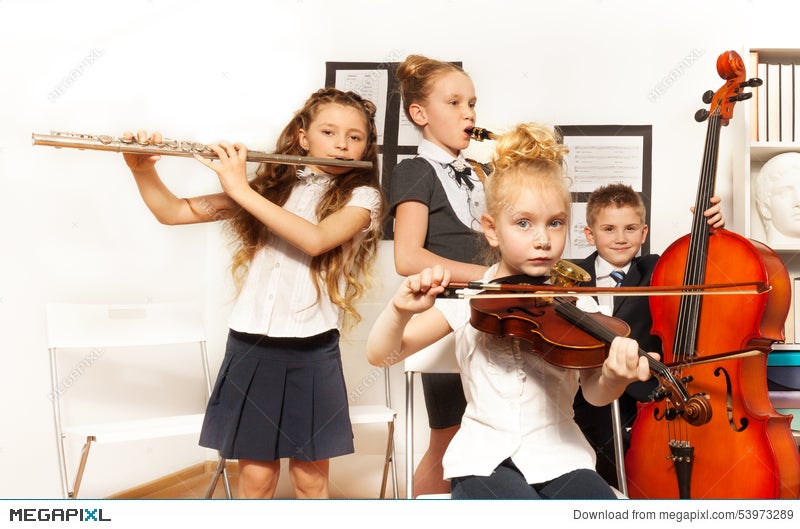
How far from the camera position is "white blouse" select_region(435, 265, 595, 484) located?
4.12ft

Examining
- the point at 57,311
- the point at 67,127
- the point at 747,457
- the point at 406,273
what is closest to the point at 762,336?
the point at 747,457

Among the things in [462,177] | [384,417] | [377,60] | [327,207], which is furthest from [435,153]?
[384,417]

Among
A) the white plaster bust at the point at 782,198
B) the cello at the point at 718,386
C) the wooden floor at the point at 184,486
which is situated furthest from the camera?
the wooden floor at the point at 184,486

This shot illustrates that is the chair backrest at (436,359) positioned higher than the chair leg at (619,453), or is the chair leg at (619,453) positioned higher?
the chair backrest at (436,359)

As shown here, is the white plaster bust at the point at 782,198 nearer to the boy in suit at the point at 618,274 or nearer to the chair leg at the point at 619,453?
the boy in suit at the point at 618,274

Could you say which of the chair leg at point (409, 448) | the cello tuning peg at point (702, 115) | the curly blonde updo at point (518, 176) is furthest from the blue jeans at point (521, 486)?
the cello tuning peg at point (702, 115)

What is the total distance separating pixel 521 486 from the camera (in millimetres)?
1218

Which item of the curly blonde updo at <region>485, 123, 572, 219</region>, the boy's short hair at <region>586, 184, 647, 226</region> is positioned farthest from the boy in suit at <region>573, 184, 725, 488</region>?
the curly blonde updo at <region>485, 123, 572, 219</region>

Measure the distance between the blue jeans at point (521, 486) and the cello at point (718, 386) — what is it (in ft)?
1.18

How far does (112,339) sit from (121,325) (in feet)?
0.15

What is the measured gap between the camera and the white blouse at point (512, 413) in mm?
1257

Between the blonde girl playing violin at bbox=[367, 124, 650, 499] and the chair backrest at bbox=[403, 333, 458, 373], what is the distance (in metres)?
0.18

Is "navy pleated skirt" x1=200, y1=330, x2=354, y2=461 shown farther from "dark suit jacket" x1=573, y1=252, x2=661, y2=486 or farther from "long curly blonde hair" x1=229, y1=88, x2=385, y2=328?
"dark suit jacket" x1=573, y1=252, x2=661, y2=486
